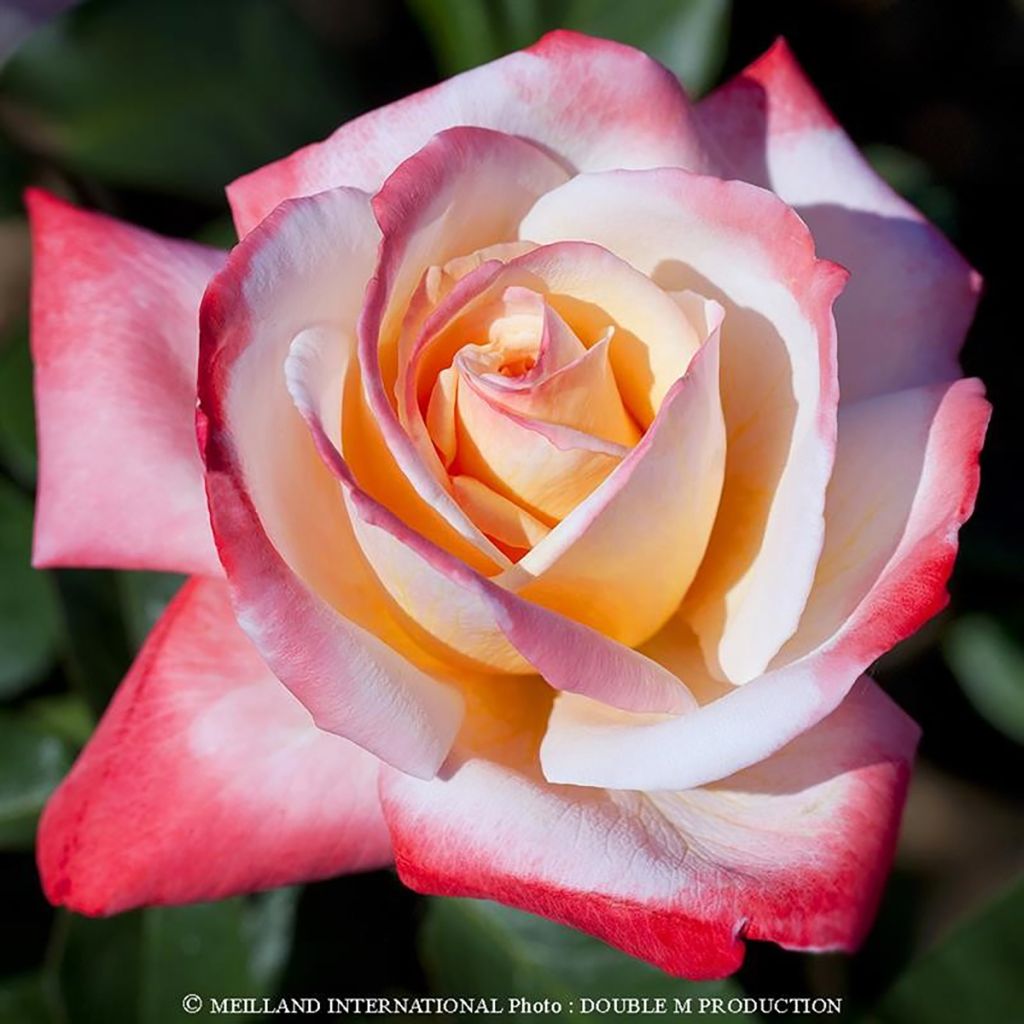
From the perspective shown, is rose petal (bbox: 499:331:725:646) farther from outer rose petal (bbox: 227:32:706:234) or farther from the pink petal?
outer rose petal (bbox: 227:32:706:234)

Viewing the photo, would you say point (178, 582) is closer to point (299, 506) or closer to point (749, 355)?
point (299, 506)

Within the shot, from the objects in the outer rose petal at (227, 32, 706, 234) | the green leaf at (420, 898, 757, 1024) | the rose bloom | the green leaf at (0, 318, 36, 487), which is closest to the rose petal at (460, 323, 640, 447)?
the rose bloom

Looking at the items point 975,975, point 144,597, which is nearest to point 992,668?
point 975,975

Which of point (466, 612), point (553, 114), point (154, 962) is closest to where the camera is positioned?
point (466, 612)

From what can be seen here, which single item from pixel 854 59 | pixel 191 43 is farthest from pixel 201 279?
pixel 854 59

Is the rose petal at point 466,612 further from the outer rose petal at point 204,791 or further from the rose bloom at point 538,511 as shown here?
the outer rose petal at point 204,791

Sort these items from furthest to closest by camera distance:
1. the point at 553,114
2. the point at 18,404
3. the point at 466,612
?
1. the point at 18,404
2. the point at 553,114
3. the point at 466,612
